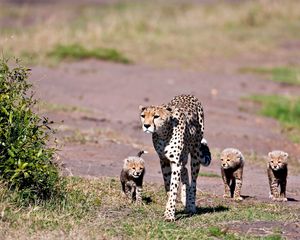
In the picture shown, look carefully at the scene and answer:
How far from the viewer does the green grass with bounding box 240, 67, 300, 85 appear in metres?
24.4

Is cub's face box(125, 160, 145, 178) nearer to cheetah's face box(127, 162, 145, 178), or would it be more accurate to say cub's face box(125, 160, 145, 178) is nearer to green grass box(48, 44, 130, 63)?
cheetah's face box(127, 162, 145, 178)

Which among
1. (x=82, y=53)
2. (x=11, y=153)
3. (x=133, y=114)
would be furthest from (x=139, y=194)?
(x=82, y=53)

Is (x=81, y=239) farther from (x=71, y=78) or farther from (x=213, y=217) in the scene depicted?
(x=71, y=78)

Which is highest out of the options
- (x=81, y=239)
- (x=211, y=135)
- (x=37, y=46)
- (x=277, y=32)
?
(x=277, y=32)

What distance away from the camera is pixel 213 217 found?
10.0 m

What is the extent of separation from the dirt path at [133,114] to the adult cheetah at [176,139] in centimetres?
148

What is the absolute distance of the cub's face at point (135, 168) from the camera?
433 inches

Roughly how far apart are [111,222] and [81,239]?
1.03 metres

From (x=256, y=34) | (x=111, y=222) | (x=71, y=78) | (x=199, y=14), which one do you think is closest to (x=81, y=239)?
(x=111, y=222)

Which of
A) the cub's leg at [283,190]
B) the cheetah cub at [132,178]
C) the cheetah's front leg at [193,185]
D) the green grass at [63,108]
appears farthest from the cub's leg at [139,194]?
the green grass at [63,108]

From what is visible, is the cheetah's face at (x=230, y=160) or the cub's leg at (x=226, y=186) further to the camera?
the cheetah's face at (x=230, y=160)

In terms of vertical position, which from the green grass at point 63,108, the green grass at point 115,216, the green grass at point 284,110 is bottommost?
the green grass at point 115,216

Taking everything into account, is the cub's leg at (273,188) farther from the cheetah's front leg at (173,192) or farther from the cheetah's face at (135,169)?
the cheetah's front leg at (173,192)

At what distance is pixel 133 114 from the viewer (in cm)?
1833
